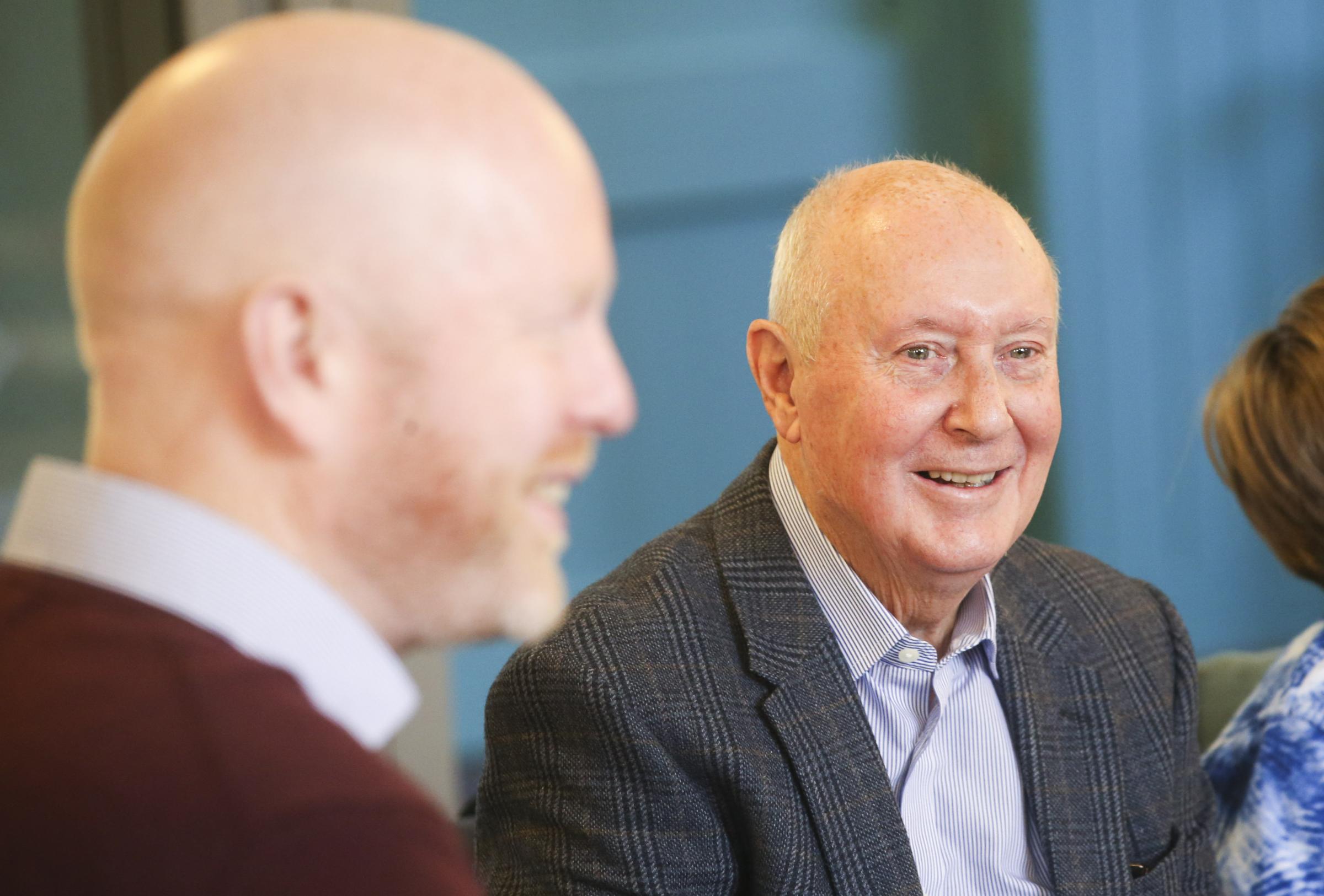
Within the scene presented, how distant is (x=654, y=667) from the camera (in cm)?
130

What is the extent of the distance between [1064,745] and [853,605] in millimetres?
297

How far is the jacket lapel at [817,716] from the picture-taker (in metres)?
1.30

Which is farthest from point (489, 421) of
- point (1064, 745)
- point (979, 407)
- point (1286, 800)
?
point (1286, 800)

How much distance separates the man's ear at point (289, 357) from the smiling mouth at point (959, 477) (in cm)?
92

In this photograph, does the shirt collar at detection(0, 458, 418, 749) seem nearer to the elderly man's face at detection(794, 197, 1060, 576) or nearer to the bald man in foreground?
the bald man in foreground

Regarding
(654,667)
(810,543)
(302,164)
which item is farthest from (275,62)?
(810,543)

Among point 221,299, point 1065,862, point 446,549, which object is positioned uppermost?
point 221,299

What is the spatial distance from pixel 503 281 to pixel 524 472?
93 millimetres

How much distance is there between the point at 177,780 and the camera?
0.52 meters

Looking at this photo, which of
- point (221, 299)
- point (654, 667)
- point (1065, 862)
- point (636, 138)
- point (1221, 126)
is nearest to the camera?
point (221, 299)

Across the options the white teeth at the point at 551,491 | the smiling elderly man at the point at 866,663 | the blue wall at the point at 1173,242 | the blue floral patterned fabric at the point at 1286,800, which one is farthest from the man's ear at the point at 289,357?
the blue wall at the point at 1173,242

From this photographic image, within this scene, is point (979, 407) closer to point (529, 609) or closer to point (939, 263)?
point (939, 263)

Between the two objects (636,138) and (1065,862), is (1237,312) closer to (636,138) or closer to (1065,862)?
(636,138)

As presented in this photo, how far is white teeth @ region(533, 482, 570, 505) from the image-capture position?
0.68m
